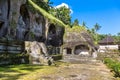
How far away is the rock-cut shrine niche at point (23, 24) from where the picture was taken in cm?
3153

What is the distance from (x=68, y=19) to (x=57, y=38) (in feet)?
84.2

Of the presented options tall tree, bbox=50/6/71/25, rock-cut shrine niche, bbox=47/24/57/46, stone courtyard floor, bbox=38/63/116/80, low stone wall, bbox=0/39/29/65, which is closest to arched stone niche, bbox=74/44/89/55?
rock-cut shrine niche, bbox=47/24/57/46

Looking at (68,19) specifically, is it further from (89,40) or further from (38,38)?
(38,38)

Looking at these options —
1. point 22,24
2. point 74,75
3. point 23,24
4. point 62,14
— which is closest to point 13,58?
point 74,75

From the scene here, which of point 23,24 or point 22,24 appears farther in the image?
point 23,24

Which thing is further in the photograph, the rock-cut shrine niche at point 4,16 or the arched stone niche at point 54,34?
the arched stone niche at point 54,34

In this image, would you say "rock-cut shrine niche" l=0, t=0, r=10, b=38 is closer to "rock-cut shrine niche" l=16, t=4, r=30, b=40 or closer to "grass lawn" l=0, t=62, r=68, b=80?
"rock-cut shrine niche" l=16, t=4, r=30, b=40

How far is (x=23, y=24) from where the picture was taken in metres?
32.9

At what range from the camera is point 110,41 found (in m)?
76.8

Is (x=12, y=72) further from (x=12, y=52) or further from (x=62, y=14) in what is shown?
(x=62, y=14)

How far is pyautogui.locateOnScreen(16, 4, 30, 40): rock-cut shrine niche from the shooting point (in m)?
31.5

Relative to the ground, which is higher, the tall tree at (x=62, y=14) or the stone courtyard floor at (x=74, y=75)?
the tall tree at (x=62, y=14)

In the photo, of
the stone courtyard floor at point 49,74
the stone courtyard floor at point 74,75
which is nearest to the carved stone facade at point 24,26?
the stone courtyard floor at point 49,74

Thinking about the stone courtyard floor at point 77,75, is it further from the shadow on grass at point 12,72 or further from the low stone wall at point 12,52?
the low stone wall at point 12,52
